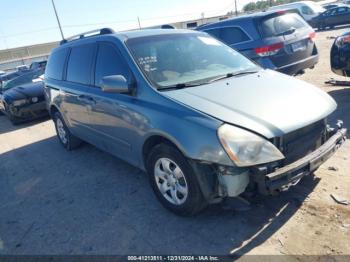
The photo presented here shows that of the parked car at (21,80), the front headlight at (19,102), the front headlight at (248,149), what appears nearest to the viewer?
the front headlight at (248,149)

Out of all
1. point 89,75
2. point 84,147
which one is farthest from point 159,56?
point 84,147

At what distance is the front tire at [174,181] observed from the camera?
2969mm

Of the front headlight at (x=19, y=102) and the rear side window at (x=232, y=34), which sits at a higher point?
the rear side window at (x=232, y=34)

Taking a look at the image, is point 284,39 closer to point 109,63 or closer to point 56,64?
point 109,63

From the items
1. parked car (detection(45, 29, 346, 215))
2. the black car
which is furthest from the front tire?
the black car

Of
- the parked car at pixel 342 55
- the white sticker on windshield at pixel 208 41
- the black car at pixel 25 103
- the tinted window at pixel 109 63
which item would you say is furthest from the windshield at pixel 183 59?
the black car at pixel 25 103

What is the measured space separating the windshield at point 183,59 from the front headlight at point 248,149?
3.51ft

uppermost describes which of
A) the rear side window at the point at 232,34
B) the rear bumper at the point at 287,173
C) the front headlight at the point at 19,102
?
the rear side window at the point at 232,34

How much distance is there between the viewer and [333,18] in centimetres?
2084

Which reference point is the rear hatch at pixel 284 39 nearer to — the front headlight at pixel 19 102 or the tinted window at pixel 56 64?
the tinted window at pixel 56 64

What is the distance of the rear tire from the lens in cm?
591

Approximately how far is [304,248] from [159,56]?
252 centimetres

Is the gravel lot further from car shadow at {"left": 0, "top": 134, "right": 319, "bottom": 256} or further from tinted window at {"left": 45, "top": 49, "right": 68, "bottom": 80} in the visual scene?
tinted window at {"left": 45, "top": 49, "right": 68, "bottom": 80}

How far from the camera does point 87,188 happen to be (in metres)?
4.39
